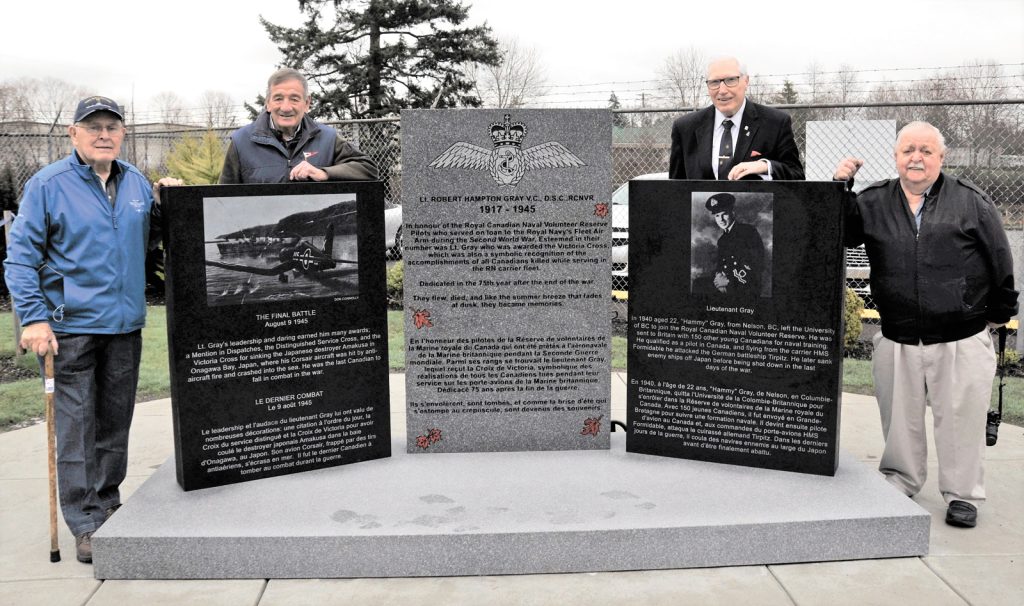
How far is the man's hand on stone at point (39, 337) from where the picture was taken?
3662 millimetres

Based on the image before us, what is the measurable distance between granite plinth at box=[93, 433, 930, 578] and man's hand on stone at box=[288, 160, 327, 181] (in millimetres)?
1506

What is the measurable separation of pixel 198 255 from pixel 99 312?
20.1 inches

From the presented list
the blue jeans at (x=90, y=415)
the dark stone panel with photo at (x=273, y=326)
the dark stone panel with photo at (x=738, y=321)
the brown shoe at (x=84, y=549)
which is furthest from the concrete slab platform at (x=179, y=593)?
the dark stone panel with photo at (x=738, y=321)

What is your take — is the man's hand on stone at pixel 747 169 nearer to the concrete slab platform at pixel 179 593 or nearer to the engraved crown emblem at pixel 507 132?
the engraved crown emblem at pixel 507 132

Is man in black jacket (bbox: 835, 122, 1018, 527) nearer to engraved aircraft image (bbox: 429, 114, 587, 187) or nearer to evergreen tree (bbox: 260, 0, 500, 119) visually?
engraved aircraft image (bbox: 429, 114, 587, 187)

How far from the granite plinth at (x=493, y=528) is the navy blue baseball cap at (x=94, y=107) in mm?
1756

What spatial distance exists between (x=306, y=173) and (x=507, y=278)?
1.17 metres

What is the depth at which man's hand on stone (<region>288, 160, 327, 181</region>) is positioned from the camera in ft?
14.2

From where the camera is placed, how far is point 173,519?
3895 mm

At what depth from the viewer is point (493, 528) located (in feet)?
12.4

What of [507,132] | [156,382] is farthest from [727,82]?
[156,382]

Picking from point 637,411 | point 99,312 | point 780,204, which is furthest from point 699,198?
point 99,312

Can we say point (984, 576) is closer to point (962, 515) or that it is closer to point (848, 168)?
point (962, 515)

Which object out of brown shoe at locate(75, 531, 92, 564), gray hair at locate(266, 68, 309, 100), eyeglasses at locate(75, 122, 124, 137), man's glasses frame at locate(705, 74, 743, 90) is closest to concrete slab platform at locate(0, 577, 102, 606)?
brown shoe at locate(75, 531, 92, 564)
